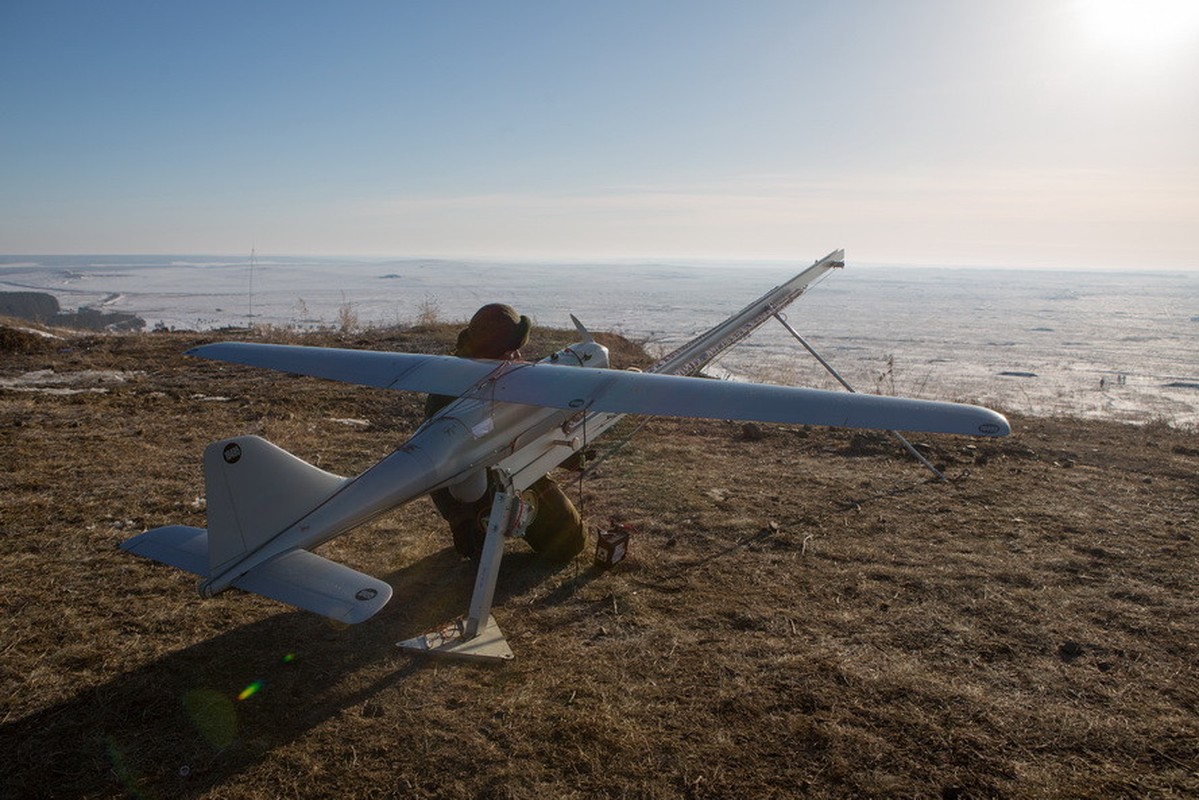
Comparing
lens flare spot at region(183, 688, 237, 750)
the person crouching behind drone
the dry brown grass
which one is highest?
the person crouching behind drone

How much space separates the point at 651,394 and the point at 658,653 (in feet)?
6.68

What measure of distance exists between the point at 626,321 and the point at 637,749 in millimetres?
37422

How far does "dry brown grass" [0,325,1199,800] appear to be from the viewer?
402 cm

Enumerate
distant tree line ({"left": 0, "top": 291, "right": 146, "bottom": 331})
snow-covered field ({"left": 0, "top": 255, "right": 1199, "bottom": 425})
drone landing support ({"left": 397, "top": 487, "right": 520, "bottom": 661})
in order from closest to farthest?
drone landing support ({"left": 397, "top": 487, "right": 520, "bottom": 661}), snow-covered field ({"left": 0, "top": 255, "right": 1199, "bottom": 425}), distant tree line ({"left": 0, "top": 291, "right": 146, "bottom": 331})

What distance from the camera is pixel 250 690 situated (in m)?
4.73

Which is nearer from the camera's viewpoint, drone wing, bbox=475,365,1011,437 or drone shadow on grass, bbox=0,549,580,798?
drone shadow on grass, bbox=0,549,580,798

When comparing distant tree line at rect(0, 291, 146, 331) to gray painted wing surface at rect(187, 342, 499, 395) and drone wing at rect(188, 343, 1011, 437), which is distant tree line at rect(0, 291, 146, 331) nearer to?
gray painted wing surface at rect(187, 342, 499, 395)

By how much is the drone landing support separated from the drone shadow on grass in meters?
0.16

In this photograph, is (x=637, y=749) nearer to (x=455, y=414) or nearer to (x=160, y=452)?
(x=455, y=414)

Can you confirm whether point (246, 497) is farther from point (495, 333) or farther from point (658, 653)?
point (658, 653)

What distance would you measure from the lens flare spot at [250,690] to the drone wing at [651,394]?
2.40 m

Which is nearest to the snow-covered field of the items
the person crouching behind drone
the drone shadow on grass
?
the person crouching behind drone

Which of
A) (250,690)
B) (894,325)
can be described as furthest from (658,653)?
(894,325)

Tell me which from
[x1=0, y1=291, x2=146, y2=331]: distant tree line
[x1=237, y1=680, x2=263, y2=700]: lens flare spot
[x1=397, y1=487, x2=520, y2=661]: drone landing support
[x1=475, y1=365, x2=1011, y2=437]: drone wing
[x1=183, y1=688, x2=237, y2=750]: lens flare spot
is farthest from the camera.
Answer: [x1=0, y1=291, x2=146, y2=331]: distant tree line
